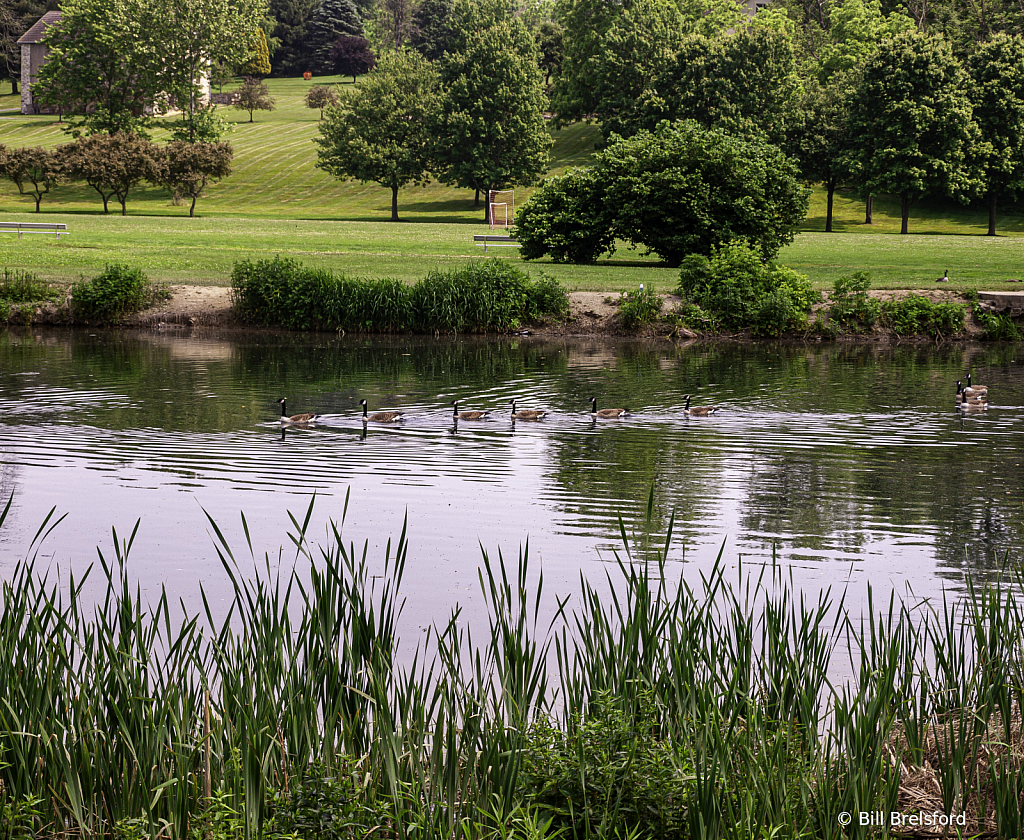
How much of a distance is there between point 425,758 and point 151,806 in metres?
1.37

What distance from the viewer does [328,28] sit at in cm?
13912

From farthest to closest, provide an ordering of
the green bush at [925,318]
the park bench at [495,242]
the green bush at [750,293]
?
1. the park bench at [495,242]
2. the green bush at [750,293]
3. the green bush at [925,318]

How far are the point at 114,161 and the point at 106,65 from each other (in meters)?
28.2

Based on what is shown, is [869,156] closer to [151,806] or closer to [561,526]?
[561,526]

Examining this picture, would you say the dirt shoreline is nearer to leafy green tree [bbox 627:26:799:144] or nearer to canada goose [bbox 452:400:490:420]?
canada goose [bbox 452:400:490:420]

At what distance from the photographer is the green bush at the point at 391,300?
2839cm

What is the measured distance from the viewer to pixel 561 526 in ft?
35.9

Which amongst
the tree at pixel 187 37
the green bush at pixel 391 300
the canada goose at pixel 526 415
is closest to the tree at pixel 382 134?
the tree at pixel 187 37

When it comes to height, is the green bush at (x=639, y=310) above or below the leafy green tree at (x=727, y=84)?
below

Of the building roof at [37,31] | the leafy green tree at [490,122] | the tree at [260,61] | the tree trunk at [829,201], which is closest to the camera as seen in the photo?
the tree trunk at [829,201]

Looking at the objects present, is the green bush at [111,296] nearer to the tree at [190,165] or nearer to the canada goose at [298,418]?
the canada goose at [298,418]

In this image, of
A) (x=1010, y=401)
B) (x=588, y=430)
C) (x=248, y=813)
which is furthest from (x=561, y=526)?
(x=1010, y=401)

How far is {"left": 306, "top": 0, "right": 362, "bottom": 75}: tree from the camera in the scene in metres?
140

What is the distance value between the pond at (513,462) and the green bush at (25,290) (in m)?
4.53
